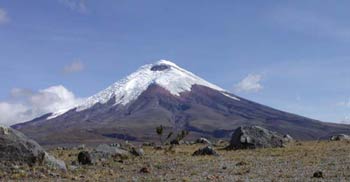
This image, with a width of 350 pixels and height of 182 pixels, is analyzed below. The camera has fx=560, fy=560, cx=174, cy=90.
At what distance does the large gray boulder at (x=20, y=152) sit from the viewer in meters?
30.4

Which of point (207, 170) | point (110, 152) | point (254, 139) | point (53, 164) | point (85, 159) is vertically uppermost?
point (254, 139)

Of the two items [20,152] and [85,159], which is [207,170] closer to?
[85,159]

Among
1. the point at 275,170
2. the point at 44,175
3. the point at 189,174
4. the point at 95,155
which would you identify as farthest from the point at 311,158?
the point at 44,175

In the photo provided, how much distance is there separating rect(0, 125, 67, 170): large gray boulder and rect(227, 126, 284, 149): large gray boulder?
21938mm

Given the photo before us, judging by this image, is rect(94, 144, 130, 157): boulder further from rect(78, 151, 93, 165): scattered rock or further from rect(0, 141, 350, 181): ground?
rect(78, 151, 93, 165): scattered rock

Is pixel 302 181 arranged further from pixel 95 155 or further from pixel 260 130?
pixel 260 130

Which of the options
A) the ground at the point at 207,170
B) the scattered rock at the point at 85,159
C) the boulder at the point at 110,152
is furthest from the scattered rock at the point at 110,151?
the scattered rock at the point at 85,159

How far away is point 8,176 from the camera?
28.5 metres

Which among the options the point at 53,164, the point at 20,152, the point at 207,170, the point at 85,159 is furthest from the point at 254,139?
the point at 20,152

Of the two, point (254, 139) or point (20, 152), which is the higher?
point (254, 139)

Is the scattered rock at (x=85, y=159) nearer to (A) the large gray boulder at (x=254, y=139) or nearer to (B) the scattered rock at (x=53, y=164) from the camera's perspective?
(B) the scattered rock at (x=53, y=164)

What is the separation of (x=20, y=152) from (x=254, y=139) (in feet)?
79.8

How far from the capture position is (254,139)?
49.4m

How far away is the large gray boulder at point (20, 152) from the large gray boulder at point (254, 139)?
2194 cm
